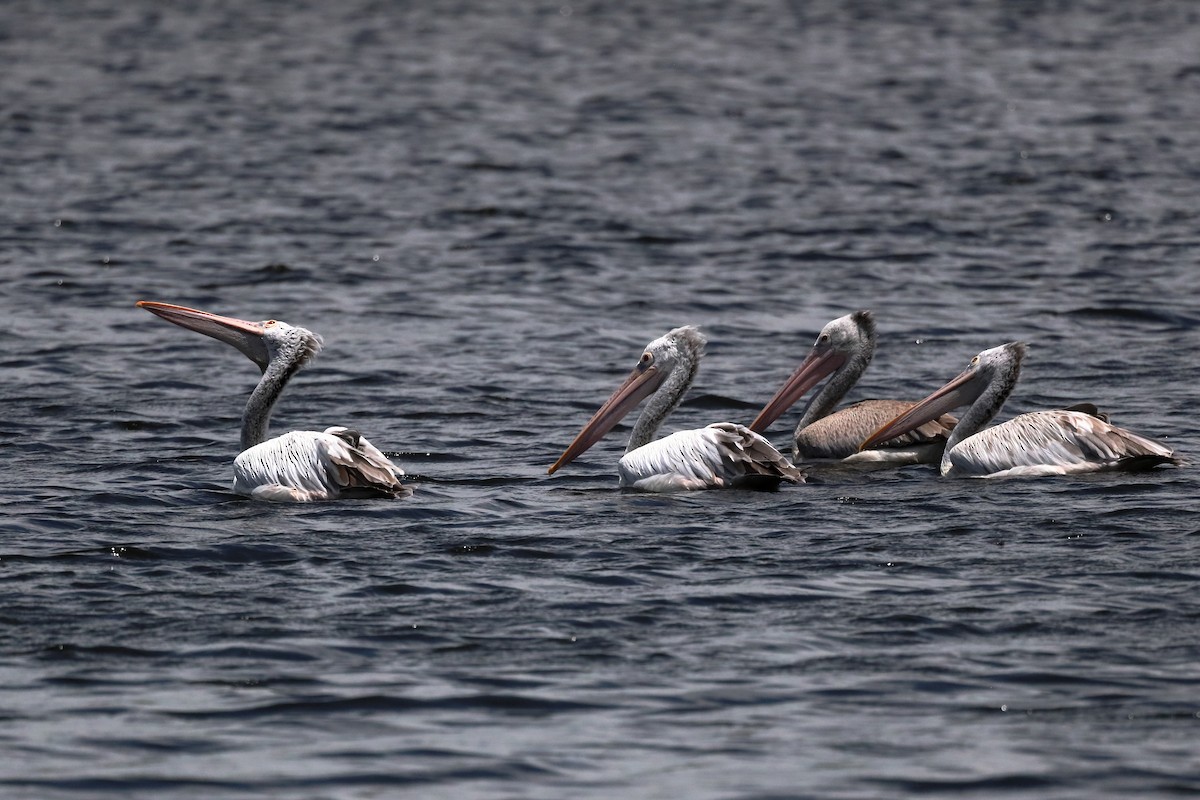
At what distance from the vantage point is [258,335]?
949 centimetres

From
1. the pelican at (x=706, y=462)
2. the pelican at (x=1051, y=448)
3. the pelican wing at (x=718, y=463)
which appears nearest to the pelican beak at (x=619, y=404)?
the pelican at (x=706, y=462)

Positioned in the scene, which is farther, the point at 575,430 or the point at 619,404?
the point at 575,430

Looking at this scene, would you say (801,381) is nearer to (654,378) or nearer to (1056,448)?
(654,378)

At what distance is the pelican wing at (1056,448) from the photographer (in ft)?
28.6

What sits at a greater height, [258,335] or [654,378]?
[258,335]

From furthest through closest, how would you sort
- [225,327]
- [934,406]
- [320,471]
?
1. [934,406]
2. [225,327]
3. [320,471]

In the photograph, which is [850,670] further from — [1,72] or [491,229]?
[1,72]

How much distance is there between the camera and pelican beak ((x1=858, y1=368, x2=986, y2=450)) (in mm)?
9625

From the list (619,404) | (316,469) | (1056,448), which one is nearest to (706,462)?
(619,404)

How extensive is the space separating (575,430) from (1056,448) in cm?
269

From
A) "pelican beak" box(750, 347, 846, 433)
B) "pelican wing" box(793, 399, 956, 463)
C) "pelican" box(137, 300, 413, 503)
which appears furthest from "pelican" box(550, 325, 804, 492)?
"pelican beak" box(750, 347, 846, 433)

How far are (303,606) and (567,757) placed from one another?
5.21 feet

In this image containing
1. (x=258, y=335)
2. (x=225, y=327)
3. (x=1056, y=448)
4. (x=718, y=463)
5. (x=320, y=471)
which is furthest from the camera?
(x=225, y=327)

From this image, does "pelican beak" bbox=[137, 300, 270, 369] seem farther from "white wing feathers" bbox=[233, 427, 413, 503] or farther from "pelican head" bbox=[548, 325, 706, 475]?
"pelican head" bbox=[548, 325, 706, 475]
